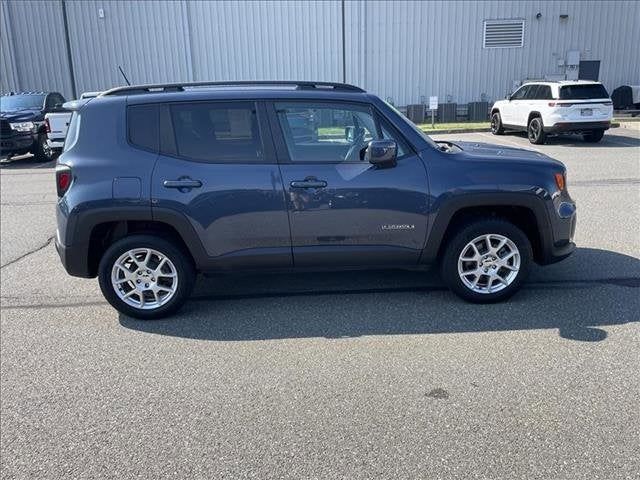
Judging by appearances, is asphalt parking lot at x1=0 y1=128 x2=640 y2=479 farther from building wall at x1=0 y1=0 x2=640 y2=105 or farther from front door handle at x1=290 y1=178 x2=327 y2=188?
building wall at x1=0 y1=0 x2=640 y2=105

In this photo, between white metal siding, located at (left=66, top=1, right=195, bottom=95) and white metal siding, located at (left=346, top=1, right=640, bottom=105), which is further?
white metal siding, located at (left=346, top=1, right=640, bottom=105)

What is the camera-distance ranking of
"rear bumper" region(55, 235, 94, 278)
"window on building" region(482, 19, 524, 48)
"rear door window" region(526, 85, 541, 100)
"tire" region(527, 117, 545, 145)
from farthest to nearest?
"window on building" region(482, 19, 524, 48) < "rear door window" region(526, 85, 541, 100) < "tire" region(527, 117, 545, 145) < "rear bumper" region(55, 235, 94, 278)

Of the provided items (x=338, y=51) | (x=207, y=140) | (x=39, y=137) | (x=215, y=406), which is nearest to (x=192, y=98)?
(x=207, y=140)

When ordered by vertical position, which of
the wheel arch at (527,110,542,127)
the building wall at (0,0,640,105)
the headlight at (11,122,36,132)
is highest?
the building wall at (0,0,640,105)

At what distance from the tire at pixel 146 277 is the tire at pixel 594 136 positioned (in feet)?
47.8

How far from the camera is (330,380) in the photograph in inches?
141

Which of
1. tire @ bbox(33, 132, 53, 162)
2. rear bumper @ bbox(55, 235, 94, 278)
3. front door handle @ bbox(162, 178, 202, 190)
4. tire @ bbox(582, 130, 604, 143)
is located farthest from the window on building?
rear bumper @ bbox(55, 235, 94, 278)

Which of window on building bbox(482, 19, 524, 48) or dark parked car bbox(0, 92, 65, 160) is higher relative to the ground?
window on building bbox(482, 19, 524, 48)

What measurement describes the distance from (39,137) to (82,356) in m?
13.9

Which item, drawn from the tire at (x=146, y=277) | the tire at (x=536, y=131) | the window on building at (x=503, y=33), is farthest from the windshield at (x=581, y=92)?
the tire at (x=146, y=277)

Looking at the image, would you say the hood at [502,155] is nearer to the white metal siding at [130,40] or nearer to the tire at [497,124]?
the tire at [497,124]

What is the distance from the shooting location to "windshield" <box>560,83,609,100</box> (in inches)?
598

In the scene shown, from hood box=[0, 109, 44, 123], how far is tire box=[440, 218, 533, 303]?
565 inches

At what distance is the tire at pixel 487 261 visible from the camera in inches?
181
